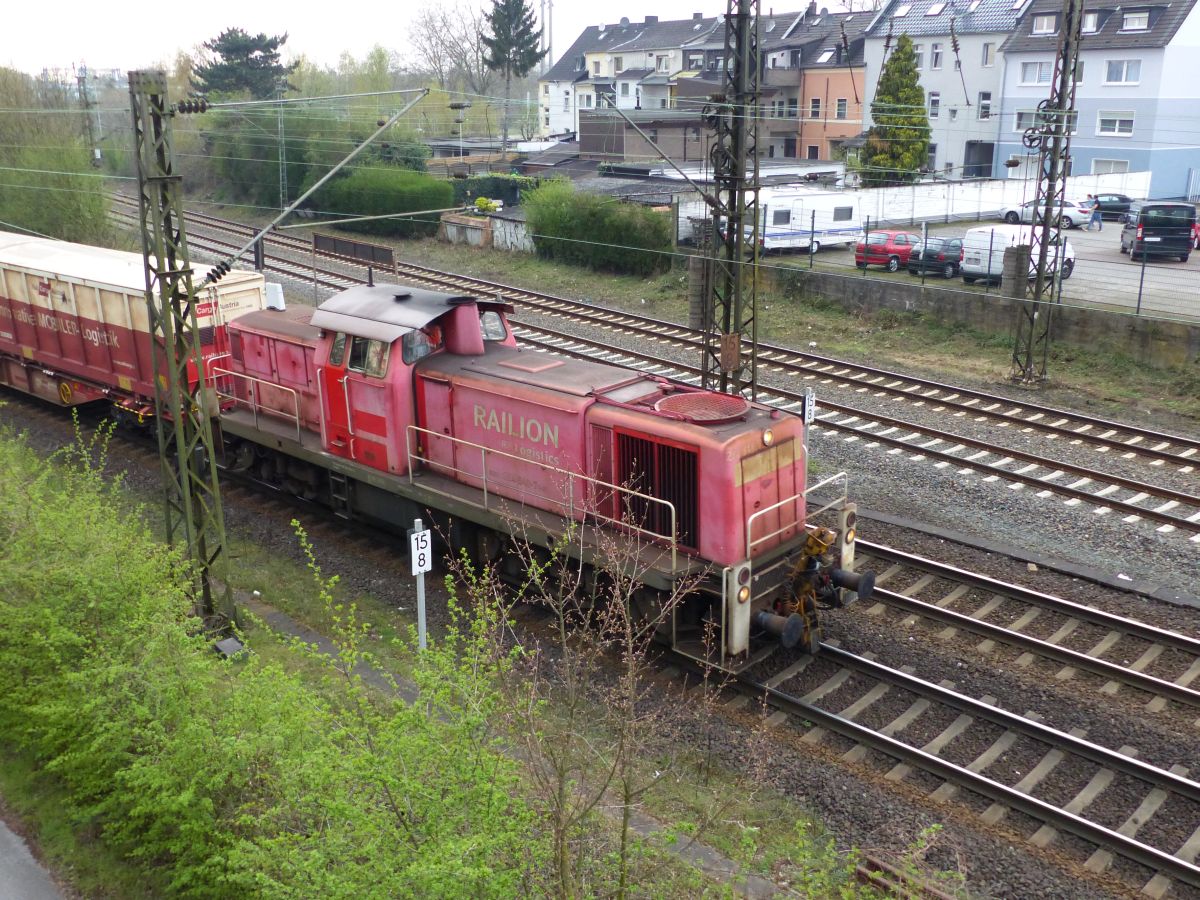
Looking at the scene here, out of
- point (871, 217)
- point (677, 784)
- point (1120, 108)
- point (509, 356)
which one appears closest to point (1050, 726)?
point (677, 784)

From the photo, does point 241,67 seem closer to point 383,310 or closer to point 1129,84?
point 1129,84

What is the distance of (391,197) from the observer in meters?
42.6

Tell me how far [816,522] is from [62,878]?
Result: 972cm

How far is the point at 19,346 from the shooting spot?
21125mm

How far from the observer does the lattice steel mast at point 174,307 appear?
10219mm

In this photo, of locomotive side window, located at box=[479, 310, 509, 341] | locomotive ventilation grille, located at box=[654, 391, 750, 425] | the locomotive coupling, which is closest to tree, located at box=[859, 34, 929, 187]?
locomotive side window, located at box=[479, 310, 509, 341]

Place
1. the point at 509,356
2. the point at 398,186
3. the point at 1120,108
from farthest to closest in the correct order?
1. the point at 1120,108
2. the point at 398,186
3. the point at 509,356

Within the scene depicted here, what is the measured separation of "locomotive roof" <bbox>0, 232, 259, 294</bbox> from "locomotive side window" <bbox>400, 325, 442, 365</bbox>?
6.20 metres

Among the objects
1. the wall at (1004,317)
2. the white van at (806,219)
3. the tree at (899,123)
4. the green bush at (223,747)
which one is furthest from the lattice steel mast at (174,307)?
the tree at (899,123)

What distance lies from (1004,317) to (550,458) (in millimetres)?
17133

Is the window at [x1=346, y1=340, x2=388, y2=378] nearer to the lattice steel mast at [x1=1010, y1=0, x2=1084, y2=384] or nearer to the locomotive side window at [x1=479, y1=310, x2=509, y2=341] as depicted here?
the locomotive side window at [x1=479, y1=310, x2=509, y2=341]

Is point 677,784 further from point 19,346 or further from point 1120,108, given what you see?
point 1120,108

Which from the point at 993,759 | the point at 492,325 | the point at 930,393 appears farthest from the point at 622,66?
the point at 993,759

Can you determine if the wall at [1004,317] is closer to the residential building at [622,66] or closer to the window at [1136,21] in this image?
the window at [1136,21]
